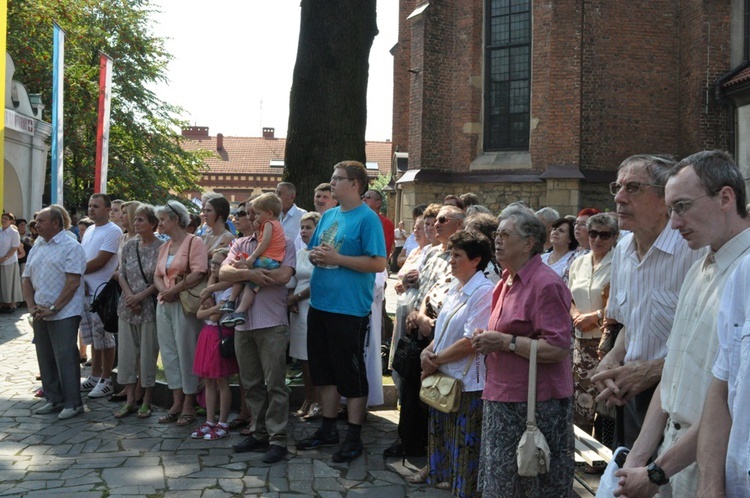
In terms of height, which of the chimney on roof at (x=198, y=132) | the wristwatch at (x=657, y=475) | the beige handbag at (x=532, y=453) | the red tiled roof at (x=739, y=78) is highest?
the chimney on roof at (x=198, y=132)

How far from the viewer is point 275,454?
6188 millimetres

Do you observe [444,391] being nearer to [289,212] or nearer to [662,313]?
[662,313]

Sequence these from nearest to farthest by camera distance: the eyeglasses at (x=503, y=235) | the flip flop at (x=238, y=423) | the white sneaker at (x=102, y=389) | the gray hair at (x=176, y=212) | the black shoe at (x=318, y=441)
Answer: the eyeglasses at (x=503, y=235) → the black shoe at (x=318, y=441) → the flip flop at (x=238, y=423) → the gray hair at (x=176, y=212) → the white sneaker at (x=102, y=389)

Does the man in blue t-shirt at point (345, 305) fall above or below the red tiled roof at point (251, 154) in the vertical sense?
below

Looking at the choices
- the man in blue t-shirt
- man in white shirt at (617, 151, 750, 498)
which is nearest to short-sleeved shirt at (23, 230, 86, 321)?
the man in blue t-shirt

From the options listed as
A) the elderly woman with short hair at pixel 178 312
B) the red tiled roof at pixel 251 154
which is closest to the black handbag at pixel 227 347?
the elderly woman with short hair at pixel 178 312

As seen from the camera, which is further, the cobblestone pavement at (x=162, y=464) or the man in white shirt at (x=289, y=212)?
the man in white shirt at (x=289, y=212)

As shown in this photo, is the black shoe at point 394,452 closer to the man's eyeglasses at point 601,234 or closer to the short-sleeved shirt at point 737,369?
the man's eyeglasses at point 601,234

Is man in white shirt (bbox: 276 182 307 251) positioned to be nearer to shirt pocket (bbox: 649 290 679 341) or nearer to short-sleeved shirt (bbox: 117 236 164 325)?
short-sleeved shirt (bbox: 117 236 164 325)

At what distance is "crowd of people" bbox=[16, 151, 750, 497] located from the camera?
2.75m

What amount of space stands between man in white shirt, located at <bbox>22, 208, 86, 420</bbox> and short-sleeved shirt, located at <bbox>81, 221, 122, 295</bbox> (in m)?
0.78

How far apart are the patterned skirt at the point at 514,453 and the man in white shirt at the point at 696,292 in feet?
4.19

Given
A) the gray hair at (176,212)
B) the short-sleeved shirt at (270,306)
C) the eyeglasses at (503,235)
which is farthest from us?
the gray hair at (176,212)

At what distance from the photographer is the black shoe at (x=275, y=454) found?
6.14 meters
